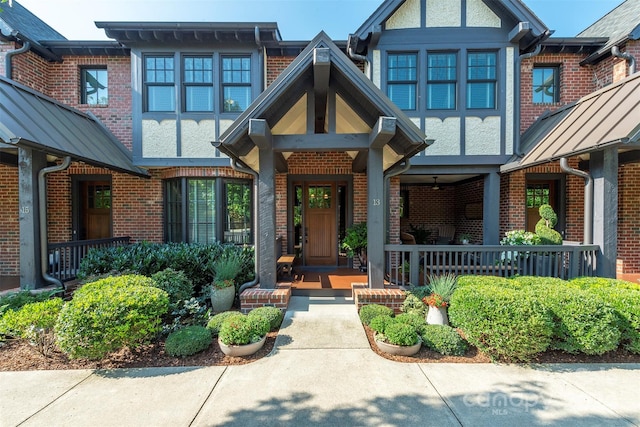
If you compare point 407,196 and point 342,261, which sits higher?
point 407,196

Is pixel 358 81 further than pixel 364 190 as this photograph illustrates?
No

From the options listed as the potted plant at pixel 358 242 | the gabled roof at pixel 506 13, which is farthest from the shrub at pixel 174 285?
the gabled roof at pixel 506 13

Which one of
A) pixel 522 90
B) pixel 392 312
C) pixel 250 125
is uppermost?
pixel 522 90

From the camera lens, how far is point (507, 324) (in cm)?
335

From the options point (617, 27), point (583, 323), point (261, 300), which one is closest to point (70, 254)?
point (261, 300)

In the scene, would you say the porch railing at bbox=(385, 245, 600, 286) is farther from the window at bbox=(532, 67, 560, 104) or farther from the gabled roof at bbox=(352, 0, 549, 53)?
the gabled roof at bbox=(352, 0, 549, 53)

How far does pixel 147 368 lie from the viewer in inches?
133

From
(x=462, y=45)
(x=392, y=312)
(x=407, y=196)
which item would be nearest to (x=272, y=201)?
(x=392, y=312)

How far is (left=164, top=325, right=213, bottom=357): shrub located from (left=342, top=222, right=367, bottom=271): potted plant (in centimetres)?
384

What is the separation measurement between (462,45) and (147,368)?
922cm

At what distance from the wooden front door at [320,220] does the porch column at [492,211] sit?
157 inches


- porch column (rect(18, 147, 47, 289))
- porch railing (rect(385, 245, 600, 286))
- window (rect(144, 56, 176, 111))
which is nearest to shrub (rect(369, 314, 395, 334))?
porch railing (rect(385, 245, 600, 286))

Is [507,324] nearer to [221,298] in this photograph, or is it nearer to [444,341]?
[444,341]

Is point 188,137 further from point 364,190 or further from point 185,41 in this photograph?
point 364,190
